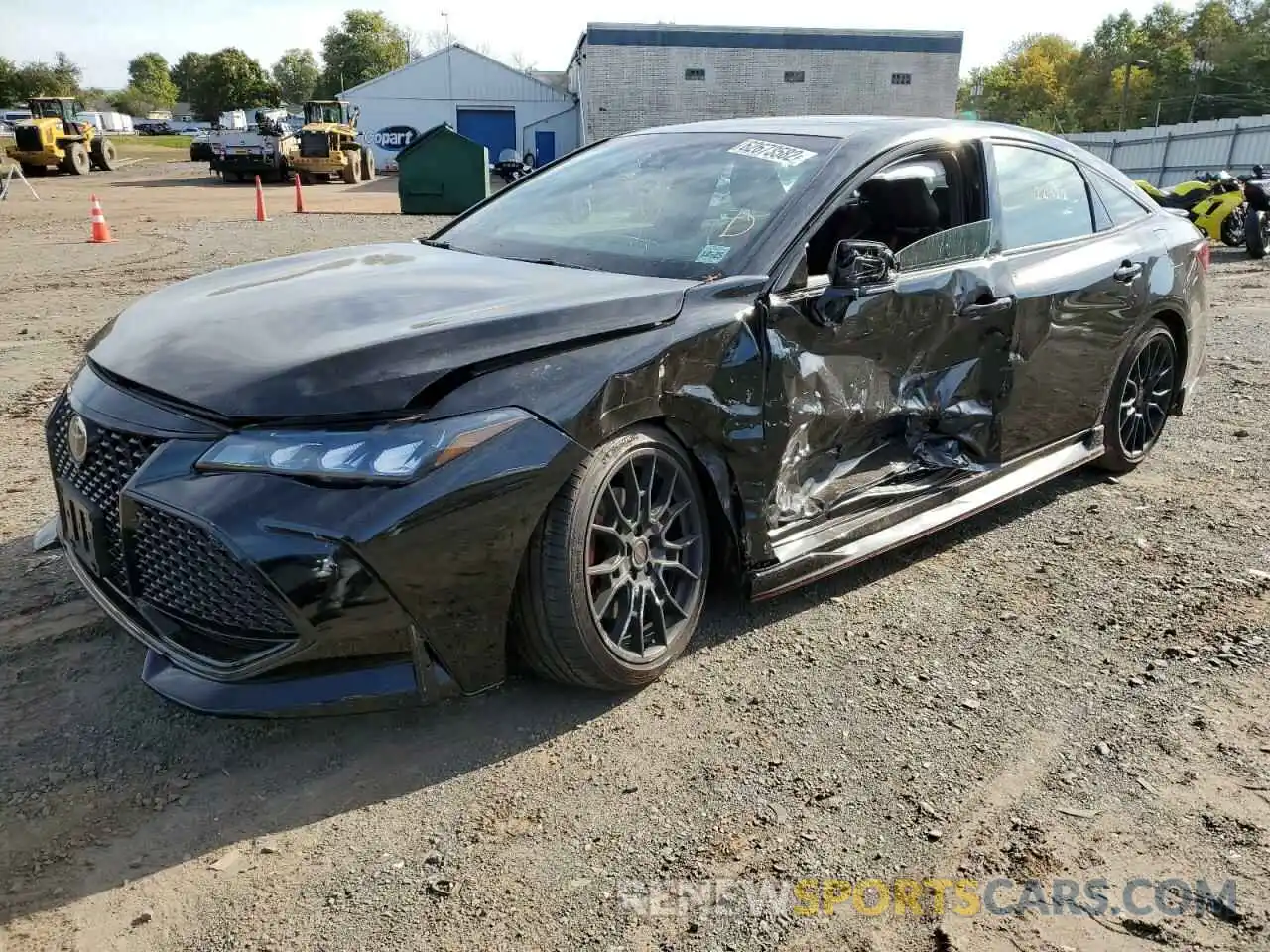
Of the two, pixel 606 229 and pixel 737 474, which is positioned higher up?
pixel 606 229

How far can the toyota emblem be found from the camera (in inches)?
103

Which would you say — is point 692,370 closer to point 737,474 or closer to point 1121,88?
point 737,474

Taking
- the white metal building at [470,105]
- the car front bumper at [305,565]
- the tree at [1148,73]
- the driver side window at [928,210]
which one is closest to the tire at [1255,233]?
the driver side window at [928,210]

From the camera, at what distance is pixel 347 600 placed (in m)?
2.33

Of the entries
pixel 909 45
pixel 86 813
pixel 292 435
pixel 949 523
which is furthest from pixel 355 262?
pixel 909 45

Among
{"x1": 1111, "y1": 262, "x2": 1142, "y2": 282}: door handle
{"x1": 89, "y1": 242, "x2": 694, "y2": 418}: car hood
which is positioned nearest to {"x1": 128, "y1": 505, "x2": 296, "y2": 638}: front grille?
{"x1": 89, "y1": 242, "x2": 694, "y2": 418}: car hood

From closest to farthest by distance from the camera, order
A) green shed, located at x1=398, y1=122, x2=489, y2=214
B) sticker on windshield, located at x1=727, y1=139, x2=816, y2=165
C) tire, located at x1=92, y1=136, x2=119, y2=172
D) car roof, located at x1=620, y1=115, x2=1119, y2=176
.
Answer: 1. sticker on windshield, located at x1=727, y1=139, x2=816, y2=165
2. car roof, located at x1=620, y1=115, x2=1119, y2=176
3. green shed, located at x1=398, y1=122, x2=489, y2=214
4. tire, located at x1=92, y1=136, x2=119, y2=172

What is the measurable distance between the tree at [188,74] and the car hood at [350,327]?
4590 inches

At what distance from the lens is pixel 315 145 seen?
104ft

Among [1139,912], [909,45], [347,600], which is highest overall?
[909,45]

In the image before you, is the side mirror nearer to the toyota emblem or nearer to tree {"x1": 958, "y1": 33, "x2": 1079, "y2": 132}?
the toyota emblem

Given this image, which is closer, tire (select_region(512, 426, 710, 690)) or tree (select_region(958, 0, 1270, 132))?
tire (select_region(512, 426, 710, 690))

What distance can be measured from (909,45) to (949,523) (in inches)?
1707

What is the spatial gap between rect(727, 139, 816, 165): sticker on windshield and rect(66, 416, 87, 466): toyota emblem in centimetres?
235
